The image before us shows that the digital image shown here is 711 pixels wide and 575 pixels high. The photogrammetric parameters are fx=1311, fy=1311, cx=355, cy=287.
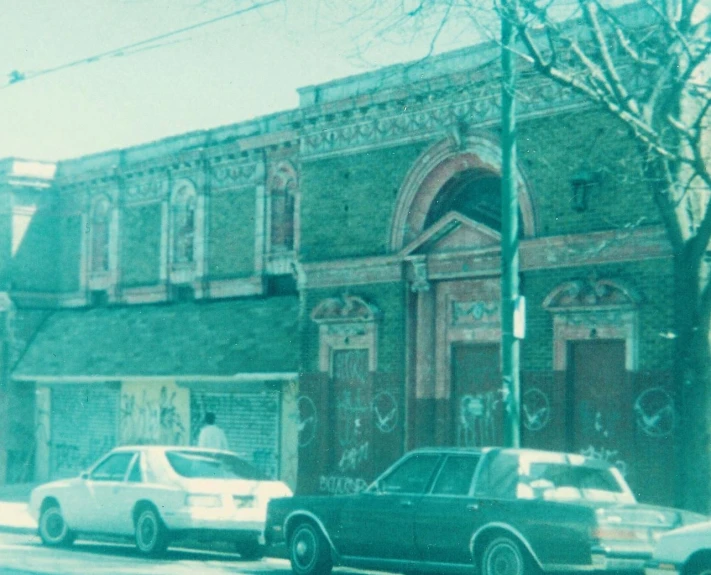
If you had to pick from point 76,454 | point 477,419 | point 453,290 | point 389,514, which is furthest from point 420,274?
point 76,454

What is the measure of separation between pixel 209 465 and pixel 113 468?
139 centimetres

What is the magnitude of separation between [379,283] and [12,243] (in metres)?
12.1

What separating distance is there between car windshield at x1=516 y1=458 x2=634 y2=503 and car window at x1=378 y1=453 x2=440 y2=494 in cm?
105

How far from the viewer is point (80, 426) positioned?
29.4 metres

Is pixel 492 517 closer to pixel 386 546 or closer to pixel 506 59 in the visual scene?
pixel 386 546

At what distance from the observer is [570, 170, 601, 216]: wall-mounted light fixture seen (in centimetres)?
1812

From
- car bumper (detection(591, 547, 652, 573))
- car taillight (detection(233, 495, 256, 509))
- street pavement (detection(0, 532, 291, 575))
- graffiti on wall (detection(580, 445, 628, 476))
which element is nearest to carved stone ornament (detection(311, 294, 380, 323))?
graffiti on wall (detection(580, 445, 628, 476))

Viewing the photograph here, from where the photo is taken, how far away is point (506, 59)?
15367 millimetres

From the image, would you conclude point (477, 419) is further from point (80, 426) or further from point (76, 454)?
point (76, 454)

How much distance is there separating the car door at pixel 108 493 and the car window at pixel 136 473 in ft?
0.31

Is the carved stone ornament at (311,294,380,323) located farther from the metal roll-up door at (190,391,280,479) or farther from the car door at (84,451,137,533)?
the car door at (84,451,137,533)

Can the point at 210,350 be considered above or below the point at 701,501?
above

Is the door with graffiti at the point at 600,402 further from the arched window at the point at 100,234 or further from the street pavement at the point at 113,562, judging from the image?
the arched window at the point at 100,234

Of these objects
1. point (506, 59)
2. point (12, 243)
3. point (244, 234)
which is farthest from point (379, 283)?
point (12, 243)
